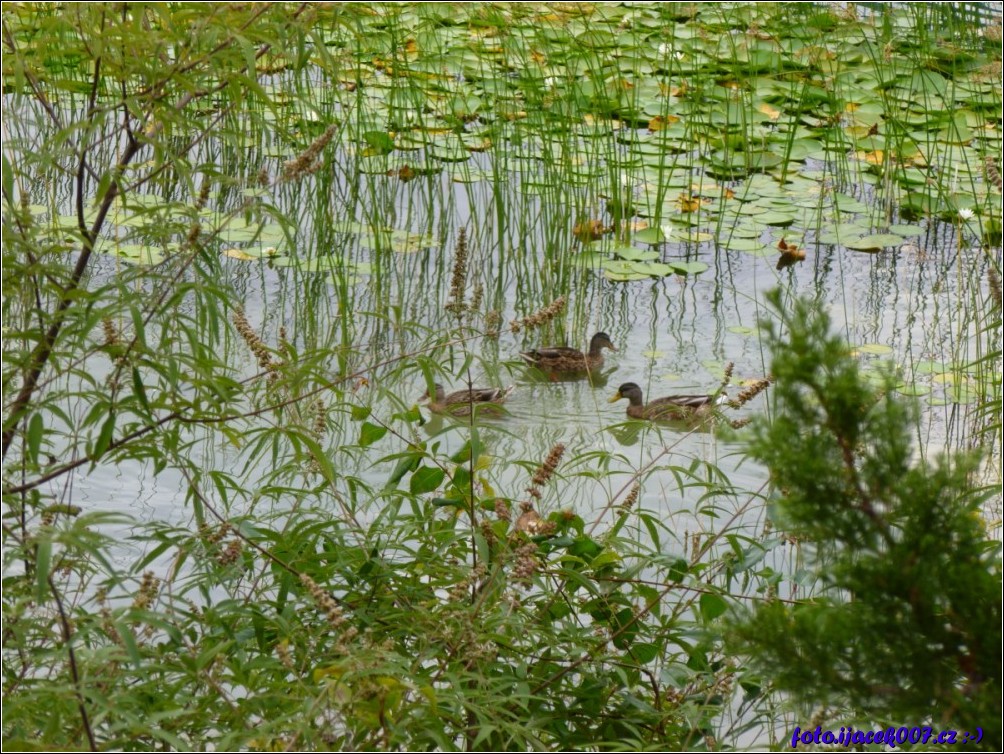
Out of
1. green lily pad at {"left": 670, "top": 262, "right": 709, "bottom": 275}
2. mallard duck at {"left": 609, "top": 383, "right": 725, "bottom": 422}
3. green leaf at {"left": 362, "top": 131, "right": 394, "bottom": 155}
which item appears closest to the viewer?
mallard duck at {"left": 609, "top": 383, "right": 725, "bottom": 422}

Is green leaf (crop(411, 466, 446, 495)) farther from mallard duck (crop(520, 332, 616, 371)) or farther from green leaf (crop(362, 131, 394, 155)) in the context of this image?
green leaf (crop(362, 131, 394, 155))

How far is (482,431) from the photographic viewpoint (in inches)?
173

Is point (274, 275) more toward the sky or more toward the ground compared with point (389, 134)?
more toward the ground

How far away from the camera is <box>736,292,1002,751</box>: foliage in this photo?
1304 millimetres

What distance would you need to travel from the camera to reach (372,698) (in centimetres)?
173

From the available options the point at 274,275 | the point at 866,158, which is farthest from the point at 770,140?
the point at 274,275

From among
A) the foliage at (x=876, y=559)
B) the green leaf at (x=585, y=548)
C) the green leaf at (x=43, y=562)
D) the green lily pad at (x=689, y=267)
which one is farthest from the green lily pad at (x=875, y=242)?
the green leaf at (x=43, y=562)

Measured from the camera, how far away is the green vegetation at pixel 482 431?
141 cm

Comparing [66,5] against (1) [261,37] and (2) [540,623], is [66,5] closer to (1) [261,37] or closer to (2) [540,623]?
(1) [261,37]

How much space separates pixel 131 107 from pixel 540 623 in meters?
1.09

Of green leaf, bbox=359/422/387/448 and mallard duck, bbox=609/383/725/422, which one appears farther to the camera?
mallard duck, bbox=609/383/725/422

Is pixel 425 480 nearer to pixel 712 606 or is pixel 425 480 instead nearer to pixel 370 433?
pixel 370 433

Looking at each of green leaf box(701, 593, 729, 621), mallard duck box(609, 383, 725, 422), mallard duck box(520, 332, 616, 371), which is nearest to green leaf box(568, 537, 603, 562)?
green leaf box(701, 593, 729, 621)

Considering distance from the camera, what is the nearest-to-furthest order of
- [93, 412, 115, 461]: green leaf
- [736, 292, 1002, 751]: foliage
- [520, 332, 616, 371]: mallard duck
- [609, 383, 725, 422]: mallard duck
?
[736, 292, 1002, 751]: foliage, [93, 412, 115, 461]: green leaf, [609, 383, 725, 422]: mallard duck, [520, 332, 616, 371]: mallard duck
